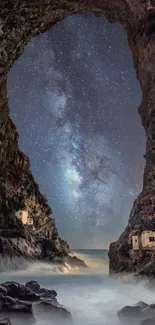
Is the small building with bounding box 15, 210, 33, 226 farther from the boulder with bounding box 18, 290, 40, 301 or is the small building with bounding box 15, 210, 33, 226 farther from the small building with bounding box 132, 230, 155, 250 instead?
the boulder with bounding box 18, 290, 40, 301

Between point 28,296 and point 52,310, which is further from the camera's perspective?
point 28,296

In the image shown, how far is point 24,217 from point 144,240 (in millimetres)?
16191

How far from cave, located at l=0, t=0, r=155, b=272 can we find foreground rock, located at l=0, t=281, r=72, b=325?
489 inches

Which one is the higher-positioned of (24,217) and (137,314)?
(24,217)

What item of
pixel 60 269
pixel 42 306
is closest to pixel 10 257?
pixel 60 269

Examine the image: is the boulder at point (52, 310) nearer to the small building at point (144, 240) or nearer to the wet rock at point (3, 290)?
the wet rock at point (3, 290)

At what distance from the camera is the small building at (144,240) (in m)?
20.0

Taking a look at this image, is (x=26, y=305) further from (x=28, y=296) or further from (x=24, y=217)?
(x=24, y=217)

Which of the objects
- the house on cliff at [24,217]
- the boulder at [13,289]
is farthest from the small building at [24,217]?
the boulder at [13,289]

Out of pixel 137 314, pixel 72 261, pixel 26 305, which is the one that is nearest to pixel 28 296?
pixel 26 305

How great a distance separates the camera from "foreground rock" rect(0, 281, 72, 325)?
8703 millimetres

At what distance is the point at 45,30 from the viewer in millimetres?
28047

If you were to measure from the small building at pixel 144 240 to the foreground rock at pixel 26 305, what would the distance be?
10.8 meters

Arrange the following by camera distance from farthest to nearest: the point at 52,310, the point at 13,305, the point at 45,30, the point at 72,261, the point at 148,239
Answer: the point at 72,261
the point at 45,30
the point at 148,239
the point at 52,310
the point at 13,305
